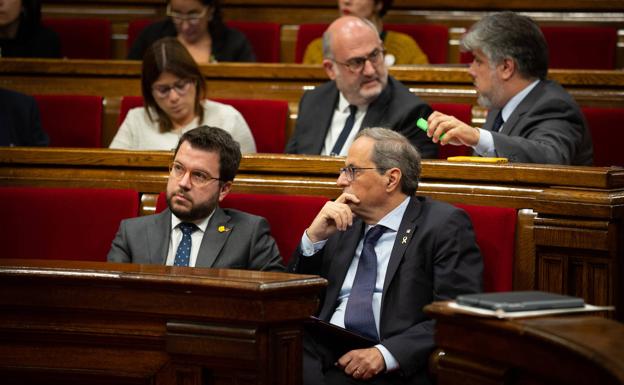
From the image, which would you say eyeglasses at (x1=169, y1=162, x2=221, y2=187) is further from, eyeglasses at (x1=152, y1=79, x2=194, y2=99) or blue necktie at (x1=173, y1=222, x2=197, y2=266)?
eyeglasses at (x1=152, y1=79, x2=194, y2=99)

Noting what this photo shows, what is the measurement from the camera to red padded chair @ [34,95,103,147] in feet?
8.71

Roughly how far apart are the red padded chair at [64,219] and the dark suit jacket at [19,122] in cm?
57

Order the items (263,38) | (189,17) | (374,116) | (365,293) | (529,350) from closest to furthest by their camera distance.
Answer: (529,350)
(365,293)
(374,116)
(189,17)
(263,38)

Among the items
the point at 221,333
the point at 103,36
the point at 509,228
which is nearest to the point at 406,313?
the point at 509,228

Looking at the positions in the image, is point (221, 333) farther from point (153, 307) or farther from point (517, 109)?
point (517, 109)

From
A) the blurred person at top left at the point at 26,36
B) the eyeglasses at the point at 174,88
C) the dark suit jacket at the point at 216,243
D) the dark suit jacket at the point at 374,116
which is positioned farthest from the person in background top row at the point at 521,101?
the blurred person at top left at the point at 26,36

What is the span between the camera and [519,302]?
1191 mm

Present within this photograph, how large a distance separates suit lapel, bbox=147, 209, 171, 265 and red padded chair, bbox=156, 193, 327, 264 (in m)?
0.07

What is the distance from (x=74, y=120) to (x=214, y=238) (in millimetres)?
976

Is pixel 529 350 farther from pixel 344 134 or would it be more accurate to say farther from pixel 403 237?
pixel 344 134

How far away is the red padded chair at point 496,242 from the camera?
171 centimetres

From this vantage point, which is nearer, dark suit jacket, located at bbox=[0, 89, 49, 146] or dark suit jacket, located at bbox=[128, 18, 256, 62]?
dark suit jacket, located at bbox=[0, 89, 49, 146]

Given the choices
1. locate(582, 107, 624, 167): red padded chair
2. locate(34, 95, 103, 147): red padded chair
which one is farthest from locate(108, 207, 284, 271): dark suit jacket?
locate(582, 107, 624, 167): red padded chair

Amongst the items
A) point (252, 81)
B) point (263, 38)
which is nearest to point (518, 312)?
point (252, 81)
